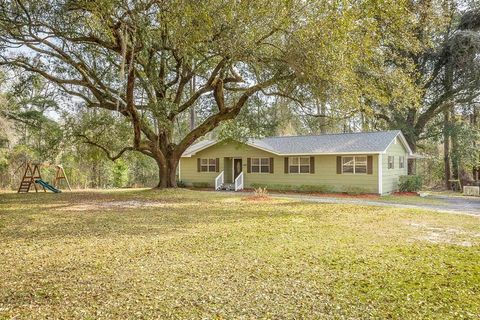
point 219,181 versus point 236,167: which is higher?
→ point 236,167

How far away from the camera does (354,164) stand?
696 inches

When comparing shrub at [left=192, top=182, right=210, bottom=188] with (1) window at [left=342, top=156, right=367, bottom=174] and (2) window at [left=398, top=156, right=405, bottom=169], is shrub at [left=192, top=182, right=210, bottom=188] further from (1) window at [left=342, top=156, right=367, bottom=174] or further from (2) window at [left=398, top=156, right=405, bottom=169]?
(2) window at [left=398, top=156, right=405, bottom=169]

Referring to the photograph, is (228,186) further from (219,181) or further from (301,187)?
(301,187)

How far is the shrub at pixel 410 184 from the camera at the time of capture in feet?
60.1

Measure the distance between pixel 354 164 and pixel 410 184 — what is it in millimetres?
3373

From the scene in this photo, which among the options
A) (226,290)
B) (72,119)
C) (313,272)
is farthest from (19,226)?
(72,119)

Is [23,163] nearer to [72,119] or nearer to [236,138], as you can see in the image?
[72,119]

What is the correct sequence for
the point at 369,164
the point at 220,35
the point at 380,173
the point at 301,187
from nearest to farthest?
1. the point at 220,35
2. the point at 380,173
3. the point at 369,164
4. the point at 301,187

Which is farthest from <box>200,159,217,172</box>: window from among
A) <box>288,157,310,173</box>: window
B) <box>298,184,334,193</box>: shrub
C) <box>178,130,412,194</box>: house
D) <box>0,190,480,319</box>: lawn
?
<box>0,190,480,319</box>: lawn

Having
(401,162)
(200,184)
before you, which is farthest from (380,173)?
(200,184)

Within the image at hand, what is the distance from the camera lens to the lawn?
11.0 ft

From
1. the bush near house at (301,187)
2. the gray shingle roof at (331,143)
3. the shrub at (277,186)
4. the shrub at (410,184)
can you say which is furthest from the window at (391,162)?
the shrub at (277,186)

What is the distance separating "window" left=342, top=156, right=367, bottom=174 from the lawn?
8.72 m

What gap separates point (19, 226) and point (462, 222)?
418 inches
